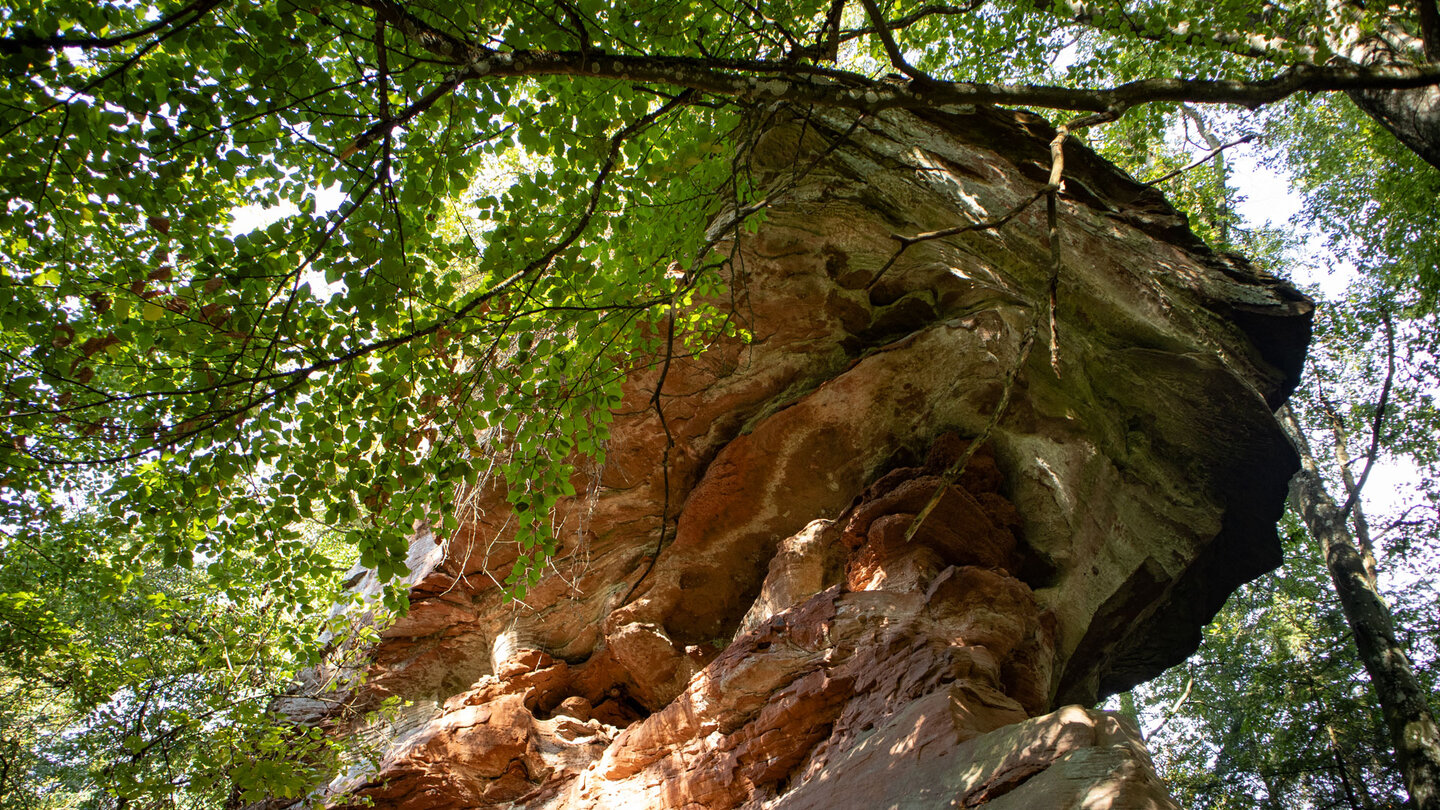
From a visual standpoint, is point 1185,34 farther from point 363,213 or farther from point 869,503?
point 363,213

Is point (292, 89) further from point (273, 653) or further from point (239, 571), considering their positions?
point (273, 653)

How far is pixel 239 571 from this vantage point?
6.64m

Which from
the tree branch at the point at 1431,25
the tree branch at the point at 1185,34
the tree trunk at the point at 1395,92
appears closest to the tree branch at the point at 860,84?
the tree branch at the point at 1431,25

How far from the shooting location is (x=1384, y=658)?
10766mm

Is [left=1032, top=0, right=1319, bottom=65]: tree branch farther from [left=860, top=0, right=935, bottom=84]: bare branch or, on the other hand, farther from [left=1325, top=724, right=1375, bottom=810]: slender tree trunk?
[left=1325, top=724, right=1375, bottom=810]: slender tree trunk

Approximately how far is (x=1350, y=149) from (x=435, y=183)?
20.6 m

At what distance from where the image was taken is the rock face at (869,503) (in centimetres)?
691

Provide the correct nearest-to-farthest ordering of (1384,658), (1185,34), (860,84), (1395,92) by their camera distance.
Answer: (860,84)
(1395,92)
(1185,34)
(1384,658)

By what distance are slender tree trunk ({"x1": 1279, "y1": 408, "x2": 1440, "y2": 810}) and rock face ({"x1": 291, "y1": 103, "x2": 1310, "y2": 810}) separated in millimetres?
2267

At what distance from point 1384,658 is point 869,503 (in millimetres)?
9022

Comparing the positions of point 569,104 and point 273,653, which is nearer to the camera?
point 569,104

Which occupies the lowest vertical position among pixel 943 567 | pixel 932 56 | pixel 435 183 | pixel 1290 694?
pixel 1290 694

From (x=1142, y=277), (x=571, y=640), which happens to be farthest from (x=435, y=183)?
(x=1142, y=277)

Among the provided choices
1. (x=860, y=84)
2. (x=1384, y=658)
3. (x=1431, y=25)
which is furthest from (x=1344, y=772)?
(x=860, y=84)
